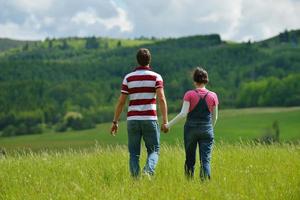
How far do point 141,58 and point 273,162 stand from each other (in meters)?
2.87

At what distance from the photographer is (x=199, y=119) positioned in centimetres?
877

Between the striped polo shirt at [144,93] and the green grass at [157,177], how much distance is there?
3.22 ft

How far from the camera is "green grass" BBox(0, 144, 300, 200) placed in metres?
6.89

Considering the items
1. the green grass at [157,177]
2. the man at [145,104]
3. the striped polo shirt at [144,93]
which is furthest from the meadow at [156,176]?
the striped polo shirt at [144,93]

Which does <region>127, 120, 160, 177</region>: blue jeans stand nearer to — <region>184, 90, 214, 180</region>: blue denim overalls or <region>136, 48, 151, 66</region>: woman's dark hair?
<region>184, 90, 214, 180</region>: blue denim overalls

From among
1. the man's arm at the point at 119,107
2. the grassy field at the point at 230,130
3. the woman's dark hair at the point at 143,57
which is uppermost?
the woman's dark hair at the point at 143,57

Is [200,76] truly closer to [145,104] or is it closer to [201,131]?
[201,131]

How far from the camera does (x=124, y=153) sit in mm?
11594

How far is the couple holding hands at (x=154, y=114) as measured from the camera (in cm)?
871

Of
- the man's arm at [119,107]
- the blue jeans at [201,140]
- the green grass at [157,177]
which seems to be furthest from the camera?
the man's arm at [119,107]

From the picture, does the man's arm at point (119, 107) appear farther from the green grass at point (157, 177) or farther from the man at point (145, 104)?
the green grass at point (157, 177)

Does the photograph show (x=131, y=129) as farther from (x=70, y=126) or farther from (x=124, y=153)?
(x=70, y=126)

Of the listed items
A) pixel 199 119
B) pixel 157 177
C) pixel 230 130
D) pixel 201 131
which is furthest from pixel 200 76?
pixel 230 130

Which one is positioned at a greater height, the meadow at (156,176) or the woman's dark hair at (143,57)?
the woman's dark hair at (143,57)
